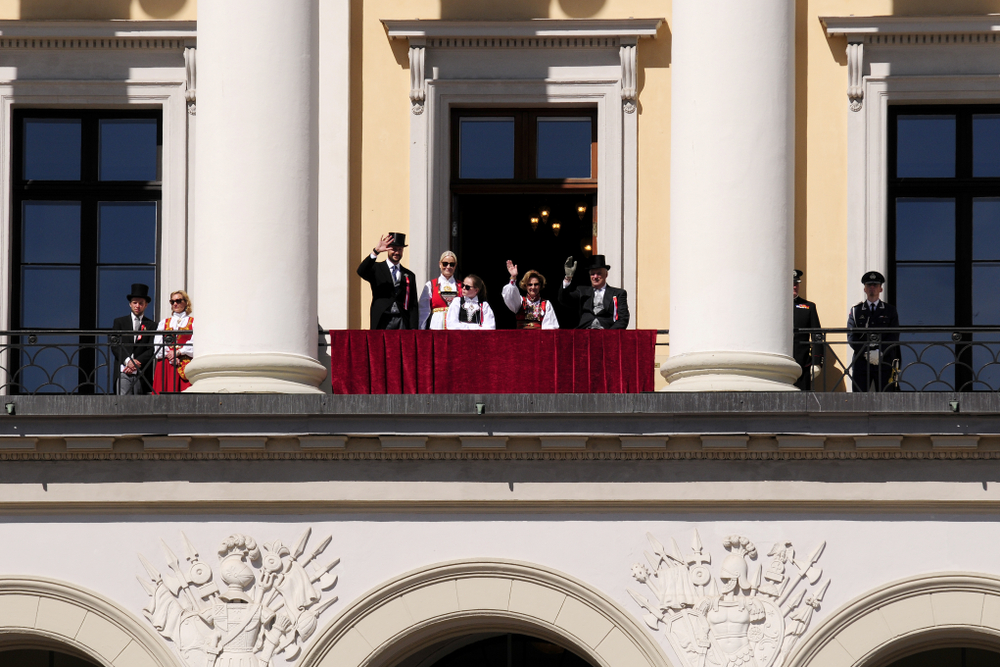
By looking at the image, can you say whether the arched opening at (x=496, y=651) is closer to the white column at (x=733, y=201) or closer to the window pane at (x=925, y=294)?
the white column at (x=733, y=201)

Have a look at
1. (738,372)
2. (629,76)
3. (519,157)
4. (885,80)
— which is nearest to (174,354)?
(519,157)

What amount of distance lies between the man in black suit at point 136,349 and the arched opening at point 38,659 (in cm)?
312

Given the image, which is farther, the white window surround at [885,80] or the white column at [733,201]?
the white window surround at [885,80]

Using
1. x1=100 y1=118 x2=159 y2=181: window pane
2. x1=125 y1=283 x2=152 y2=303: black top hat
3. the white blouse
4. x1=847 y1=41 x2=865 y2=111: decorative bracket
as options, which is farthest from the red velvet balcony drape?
x1=100 y1=118 x2=159 y2=181: window pane

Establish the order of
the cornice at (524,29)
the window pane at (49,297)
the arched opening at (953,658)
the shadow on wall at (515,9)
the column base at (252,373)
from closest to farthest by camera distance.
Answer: the column base at (252,373) → the arched opening at (953,658) → the cornice at (524,29) → the shadow on wall at (515,9) → the window pane at (49,297)

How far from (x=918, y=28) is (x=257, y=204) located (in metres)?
8.02

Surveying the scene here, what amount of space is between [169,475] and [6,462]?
1.48 meters

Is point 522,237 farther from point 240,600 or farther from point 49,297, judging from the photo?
point 240,600

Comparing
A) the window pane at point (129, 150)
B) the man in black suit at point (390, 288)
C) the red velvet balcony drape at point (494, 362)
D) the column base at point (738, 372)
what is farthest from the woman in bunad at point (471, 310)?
the window pane at point (129, 150)

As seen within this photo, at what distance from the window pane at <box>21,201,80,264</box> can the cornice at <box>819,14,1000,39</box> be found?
29.4 feet

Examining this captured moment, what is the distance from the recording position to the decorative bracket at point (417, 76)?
18.7 metres

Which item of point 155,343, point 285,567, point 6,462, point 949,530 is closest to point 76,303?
point 155,343

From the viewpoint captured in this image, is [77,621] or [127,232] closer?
[77,621]

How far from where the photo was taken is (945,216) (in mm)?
18703
